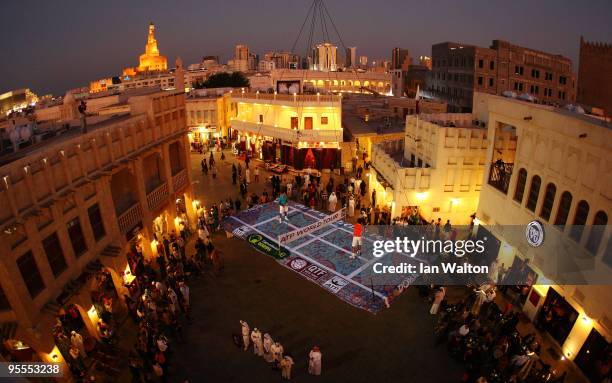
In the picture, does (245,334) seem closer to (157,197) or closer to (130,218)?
(130,218)

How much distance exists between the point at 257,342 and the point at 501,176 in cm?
1275

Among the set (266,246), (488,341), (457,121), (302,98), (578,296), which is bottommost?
(488,341)

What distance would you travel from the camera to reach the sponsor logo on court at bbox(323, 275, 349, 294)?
16.3 metres

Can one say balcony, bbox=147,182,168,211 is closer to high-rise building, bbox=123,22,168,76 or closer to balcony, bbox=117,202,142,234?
balcony, bbox=117,202,142,234

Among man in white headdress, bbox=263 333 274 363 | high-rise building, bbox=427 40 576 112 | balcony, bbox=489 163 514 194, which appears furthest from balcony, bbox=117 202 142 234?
high-rise building, bbox=427 40 576 112

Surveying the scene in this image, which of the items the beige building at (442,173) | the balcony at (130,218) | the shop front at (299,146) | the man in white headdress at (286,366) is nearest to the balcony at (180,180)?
the balcony at (130,218)

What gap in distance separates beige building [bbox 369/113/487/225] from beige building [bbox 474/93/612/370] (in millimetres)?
3264

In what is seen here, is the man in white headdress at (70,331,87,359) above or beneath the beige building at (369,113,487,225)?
beneath

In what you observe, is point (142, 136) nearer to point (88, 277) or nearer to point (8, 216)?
point (88, 277)

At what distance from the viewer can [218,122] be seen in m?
43.8

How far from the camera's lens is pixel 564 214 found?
13430 millimetres

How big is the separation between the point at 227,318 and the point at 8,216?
312 inches

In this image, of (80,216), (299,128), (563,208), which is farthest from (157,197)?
(563,208)

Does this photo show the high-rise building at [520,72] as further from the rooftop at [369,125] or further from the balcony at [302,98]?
the balcony at [302,98]
